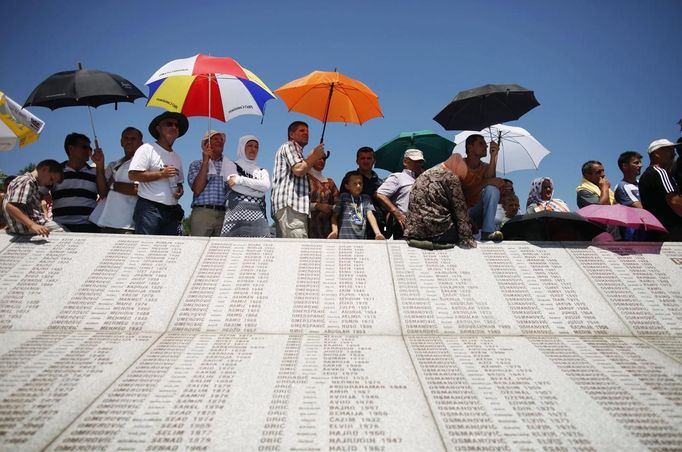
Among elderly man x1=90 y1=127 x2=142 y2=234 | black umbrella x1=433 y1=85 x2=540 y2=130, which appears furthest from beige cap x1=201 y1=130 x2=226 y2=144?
black umbrella x1=433 y1=85 x2=540 y2=130

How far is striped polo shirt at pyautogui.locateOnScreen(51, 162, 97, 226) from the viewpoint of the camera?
214 inches

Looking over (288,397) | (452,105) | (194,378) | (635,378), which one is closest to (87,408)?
(194,378)

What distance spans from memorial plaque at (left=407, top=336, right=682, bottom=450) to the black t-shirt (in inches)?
107

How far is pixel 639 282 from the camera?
4.53 meters

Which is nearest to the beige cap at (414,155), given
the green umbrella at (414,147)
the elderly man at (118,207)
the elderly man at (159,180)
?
the green umbrella at (414,147)

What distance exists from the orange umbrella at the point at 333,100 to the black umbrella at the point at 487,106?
4.65ft

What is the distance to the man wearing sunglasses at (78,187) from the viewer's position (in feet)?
17.9

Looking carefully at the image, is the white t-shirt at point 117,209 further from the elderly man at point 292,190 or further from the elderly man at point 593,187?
the elderly man at point 593,187

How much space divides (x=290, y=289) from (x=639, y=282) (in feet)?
14.6

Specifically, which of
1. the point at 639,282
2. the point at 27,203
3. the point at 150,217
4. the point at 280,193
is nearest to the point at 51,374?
the point at 150,217

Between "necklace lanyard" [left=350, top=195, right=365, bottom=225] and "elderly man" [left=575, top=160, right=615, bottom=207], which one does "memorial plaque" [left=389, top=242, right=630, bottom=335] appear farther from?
"elderly man" [left=575, top=160, right=615, bottom=207]

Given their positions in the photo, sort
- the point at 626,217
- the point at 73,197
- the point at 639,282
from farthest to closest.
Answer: the point at 73,197, the point at 626,217, the point at 639,282

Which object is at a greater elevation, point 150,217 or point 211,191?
point 211,191

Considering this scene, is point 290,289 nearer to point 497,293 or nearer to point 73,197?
point 497,293
